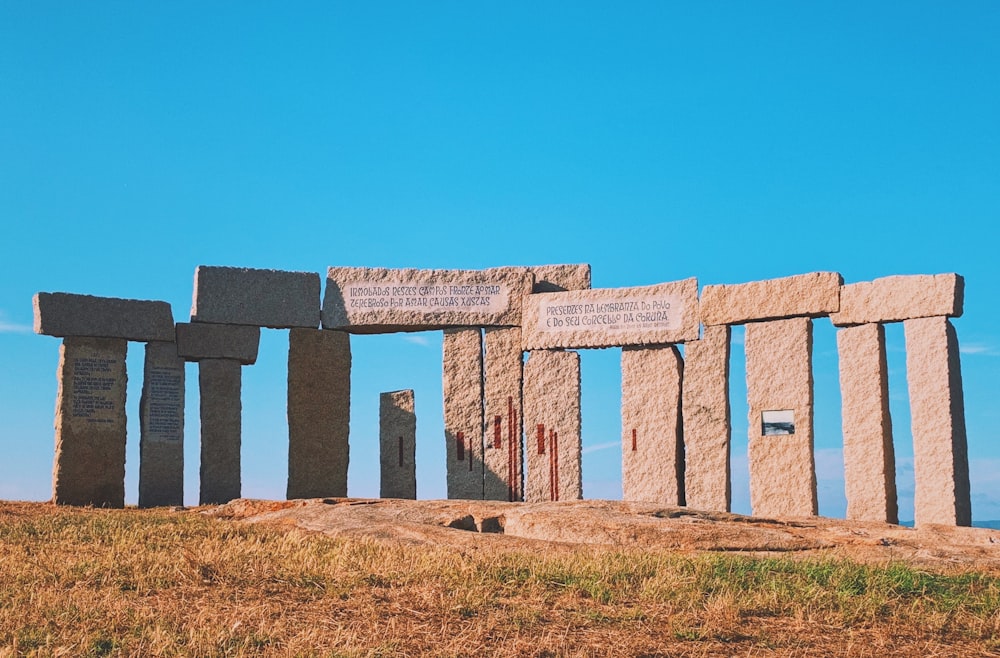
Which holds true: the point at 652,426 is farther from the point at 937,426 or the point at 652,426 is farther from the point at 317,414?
the point at 317,414

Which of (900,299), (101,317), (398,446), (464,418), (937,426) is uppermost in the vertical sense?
(101,317)

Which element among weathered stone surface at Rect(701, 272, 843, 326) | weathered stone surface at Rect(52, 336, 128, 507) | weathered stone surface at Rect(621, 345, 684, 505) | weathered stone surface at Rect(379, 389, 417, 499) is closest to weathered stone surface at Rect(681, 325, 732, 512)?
weathered stone surface at Rect(621, 345, 684, 505)

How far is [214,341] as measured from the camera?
19.6 meters

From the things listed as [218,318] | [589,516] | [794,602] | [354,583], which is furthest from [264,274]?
[794,602]

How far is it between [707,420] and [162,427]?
929 cm

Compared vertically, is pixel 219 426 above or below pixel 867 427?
above

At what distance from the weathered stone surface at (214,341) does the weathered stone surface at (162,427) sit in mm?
284

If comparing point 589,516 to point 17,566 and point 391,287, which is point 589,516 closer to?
point 17,566

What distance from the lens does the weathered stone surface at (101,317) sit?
739 inches

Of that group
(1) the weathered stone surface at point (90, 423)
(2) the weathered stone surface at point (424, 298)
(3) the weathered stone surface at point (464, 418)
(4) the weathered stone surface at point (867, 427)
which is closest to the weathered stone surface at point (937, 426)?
(4) the weathered stone surface at point (867, 427)

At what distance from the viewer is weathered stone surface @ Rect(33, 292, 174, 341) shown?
61.6 ft

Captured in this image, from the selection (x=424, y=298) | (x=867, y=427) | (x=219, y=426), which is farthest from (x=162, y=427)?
(x=867, y=427)

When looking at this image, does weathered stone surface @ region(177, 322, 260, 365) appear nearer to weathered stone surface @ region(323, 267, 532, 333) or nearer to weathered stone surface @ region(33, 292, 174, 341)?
weathered stone surface @ region(33, 292, 174, 341)

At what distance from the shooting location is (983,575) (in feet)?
35.4
